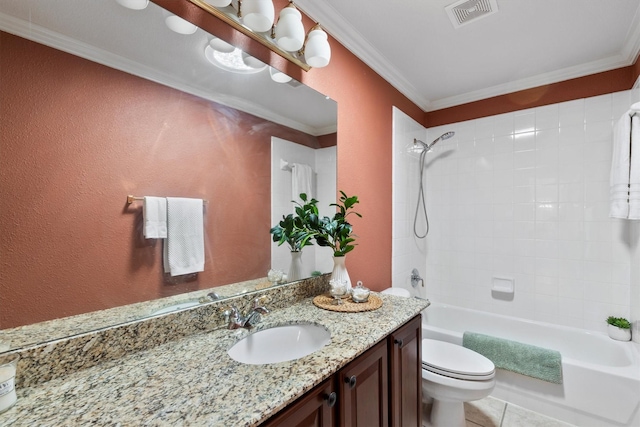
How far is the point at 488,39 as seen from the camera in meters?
1.88

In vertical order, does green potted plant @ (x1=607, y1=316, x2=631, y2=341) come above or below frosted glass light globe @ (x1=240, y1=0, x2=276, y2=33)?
below

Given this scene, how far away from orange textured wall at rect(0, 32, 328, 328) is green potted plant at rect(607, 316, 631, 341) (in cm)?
275

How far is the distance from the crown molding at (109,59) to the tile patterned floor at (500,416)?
222cm

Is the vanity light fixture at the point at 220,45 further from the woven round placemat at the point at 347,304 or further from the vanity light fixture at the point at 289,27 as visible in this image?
the woven round placemat at the point at 347,304

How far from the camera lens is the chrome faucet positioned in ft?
3.63

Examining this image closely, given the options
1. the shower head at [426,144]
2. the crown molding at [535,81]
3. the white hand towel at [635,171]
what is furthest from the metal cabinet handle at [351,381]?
the crown molding at [535,81]

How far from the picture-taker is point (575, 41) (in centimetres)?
190

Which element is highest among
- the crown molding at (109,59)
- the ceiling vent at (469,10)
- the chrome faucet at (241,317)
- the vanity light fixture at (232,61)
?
the ceiling vent at (469,10)

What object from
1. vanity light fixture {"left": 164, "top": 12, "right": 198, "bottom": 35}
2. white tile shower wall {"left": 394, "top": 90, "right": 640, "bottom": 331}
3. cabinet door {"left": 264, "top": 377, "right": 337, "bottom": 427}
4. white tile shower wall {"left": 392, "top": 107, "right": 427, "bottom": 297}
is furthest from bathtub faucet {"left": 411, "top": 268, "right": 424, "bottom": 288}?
vanity light fixture {"left": 164, "top": 12, "right": 198, "bottom": 35}

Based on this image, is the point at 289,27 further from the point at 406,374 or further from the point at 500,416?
the point at 500,416

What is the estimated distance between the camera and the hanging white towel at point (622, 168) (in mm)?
1831

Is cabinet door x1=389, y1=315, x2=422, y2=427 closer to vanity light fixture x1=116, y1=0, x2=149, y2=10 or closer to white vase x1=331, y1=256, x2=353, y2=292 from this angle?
white vase x1=331, y1=256, x2=353, y2=292

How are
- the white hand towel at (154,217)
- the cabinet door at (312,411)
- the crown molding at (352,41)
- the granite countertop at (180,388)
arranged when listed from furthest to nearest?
1. the crown molding at (352,41)
2. the white hand towel at (154,217)
3. the cabinet door at (312,411)
4. the granite countertop at (180,388)

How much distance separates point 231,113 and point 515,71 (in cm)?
231
